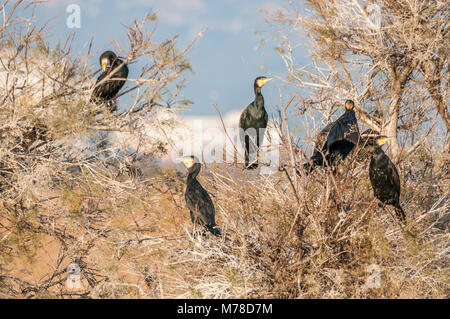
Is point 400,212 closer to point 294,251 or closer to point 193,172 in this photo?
point 294,251

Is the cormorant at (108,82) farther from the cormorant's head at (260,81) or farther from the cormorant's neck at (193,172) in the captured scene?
the cormorant's head at (260,81)

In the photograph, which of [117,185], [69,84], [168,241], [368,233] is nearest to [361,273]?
[368,233]

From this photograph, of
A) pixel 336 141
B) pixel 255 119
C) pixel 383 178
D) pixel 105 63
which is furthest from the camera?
pixel 255 119

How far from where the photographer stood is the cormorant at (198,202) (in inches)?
272

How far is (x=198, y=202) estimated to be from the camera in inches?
273

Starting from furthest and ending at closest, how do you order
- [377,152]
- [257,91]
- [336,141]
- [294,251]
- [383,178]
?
1. [257,91]
2. [336,141]
3. [377,152]
4. [383,178]
5. [294,251]

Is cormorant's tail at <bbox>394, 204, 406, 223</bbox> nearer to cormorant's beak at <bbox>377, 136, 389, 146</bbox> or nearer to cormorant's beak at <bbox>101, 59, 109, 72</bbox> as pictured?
cormorant's beak at <bbox>377, 136, 389, 146</bbox>

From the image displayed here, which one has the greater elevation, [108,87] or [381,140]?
[108,87]

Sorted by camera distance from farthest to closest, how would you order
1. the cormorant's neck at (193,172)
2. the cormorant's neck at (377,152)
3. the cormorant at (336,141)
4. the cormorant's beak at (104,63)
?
the cormorant's beak at (104,63), the cormorant's neck at (193,172), the cormorant at (336,141), the cormorant's neck at (377,152)

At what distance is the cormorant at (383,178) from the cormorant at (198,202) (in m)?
2.03

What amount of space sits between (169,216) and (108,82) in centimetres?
221

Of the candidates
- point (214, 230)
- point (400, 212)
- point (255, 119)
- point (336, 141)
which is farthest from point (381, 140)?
point (255, 119)

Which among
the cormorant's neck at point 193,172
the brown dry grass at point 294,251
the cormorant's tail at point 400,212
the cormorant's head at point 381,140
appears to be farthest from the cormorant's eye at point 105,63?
the cormorant's tail at point 400,212

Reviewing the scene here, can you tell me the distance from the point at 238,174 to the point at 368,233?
193 cm
